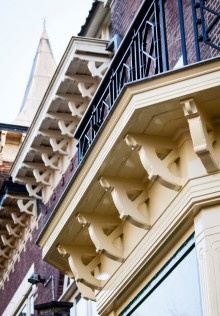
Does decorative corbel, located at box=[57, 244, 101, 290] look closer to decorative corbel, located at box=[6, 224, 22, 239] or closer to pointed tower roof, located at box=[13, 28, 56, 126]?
decorative corbel, located at box=[6, 224, 22, 239]

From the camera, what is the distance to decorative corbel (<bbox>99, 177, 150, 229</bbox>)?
858 centimetres

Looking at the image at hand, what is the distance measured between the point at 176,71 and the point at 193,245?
4.99 ft

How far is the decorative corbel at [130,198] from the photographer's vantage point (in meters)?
8.58

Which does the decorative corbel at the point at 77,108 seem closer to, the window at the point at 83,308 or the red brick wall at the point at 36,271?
the red brick wall at the point at 36,271

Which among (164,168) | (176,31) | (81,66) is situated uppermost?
(81,66)

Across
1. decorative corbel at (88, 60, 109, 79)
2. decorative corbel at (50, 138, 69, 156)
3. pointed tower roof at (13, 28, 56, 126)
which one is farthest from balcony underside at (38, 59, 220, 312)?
pointed tower roof at (13, 28, 56, 126)

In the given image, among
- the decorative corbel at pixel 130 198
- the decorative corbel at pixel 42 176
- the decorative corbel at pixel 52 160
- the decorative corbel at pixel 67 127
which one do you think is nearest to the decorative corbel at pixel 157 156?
the decorative corbel at pixel 130 198

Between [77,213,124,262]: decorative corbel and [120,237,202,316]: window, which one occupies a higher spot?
[77,213,124,262]: decorative corbel

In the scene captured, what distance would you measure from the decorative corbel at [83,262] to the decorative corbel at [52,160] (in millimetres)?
7622

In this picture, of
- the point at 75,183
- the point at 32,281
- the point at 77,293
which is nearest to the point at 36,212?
the point at 32,281

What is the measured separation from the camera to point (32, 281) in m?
17.8

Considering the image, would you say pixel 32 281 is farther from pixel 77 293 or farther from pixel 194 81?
pixel 194 81

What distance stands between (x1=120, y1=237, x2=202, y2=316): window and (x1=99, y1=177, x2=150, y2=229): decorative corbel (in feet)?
1.88

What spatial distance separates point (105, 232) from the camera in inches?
384
